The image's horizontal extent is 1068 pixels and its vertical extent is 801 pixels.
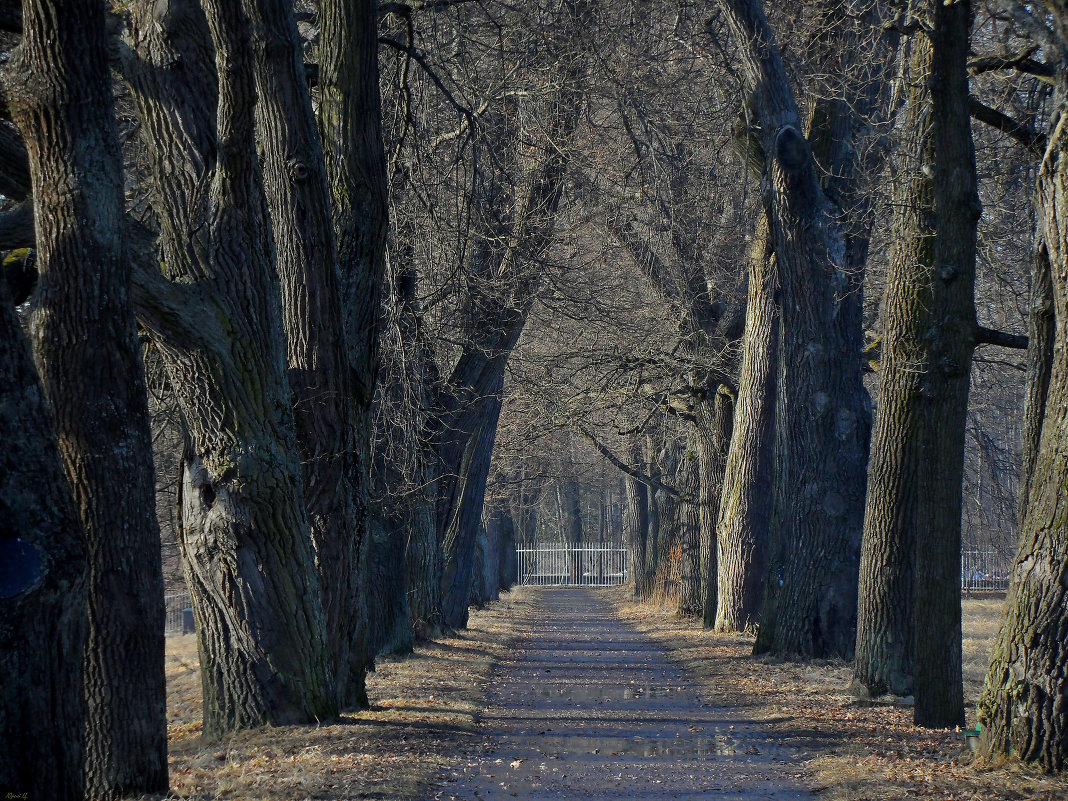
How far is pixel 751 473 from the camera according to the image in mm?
18703

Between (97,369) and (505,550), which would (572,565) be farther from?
(97,369)

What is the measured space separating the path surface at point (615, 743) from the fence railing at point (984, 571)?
32266 millimetres

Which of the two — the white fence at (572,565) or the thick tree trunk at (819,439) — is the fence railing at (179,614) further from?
the thick tree trunk at (819,439)

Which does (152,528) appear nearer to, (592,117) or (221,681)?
(221,681)

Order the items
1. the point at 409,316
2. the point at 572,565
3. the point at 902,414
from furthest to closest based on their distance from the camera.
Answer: the point at 572,565 → the point at 409,316 → the point at 902,414

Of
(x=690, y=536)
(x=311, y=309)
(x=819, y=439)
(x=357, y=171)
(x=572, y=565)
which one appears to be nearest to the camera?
(x=311, y=309)

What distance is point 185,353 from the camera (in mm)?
7820

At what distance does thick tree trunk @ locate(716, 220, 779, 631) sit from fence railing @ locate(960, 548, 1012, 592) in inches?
1058

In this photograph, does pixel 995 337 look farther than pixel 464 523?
No

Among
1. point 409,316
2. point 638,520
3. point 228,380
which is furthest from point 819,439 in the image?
point 638,520

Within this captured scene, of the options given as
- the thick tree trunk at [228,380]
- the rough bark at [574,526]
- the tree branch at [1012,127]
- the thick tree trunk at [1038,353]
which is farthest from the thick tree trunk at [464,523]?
the rough bark at [574,526]

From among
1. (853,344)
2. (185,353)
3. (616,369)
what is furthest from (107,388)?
(616,369)

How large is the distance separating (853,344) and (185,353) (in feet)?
29.5

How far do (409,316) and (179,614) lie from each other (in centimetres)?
3907
